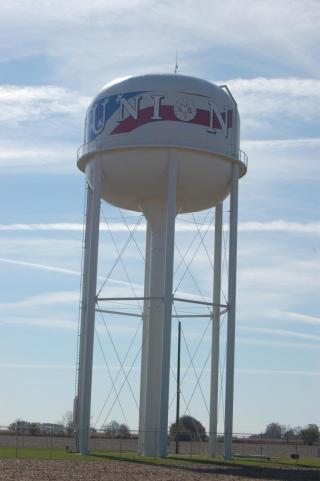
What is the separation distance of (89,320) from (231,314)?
484 centimetres

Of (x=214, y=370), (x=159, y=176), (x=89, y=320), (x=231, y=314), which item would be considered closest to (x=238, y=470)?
(x=231, y=314)

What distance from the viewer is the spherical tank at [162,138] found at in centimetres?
3278

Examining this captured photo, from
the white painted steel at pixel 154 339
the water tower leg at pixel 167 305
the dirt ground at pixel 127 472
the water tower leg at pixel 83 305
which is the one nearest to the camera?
the dirt ground at pixel 127 472

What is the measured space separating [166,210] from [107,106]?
4.18 metres

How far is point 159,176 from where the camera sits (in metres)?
33.0

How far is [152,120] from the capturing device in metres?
33.0

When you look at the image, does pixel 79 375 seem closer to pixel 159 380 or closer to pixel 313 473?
pixel 159 380

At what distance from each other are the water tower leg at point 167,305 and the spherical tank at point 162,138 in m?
0.86

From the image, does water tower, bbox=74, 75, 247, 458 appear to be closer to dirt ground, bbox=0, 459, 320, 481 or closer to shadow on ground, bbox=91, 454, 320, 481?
A: shadow on ground, bbox=91, 454, 320, 481

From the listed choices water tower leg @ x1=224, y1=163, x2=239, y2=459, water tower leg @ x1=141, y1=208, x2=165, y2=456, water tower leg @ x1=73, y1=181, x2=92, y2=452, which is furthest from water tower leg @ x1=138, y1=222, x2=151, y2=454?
water tower leg @ x1=224, y1=163, x2=239, y2=459

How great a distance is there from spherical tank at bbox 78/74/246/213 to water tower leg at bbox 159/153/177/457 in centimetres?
86

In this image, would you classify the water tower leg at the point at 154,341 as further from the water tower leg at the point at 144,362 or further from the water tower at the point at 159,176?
the water tower leg at the point at 144,362

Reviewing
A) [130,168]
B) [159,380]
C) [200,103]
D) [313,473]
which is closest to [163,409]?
[159,380]

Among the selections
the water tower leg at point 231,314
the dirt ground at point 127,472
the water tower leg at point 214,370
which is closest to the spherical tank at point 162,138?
the water tower leg at point 231,314
